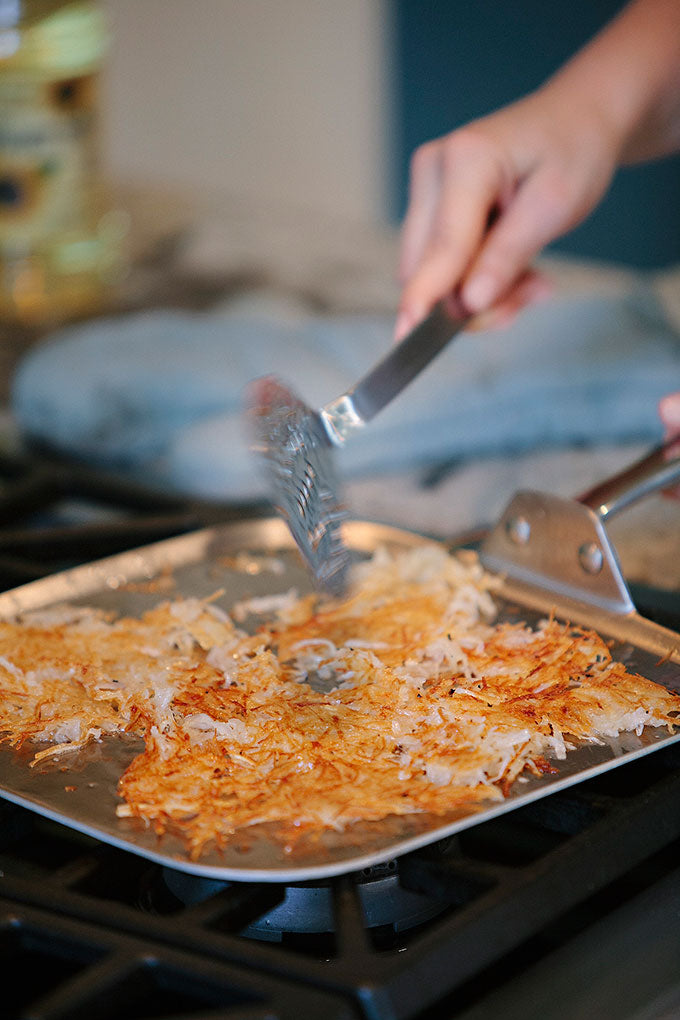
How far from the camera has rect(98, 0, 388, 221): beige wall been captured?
355 centimetres

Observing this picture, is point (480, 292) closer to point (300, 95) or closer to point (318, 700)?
point (318, 700)

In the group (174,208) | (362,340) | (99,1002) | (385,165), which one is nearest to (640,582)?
(362,340)

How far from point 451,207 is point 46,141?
40 cm

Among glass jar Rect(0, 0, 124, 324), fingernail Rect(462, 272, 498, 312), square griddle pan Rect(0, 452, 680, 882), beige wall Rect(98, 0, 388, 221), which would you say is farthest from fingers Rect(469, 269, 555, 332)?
beige wall Rect(98, 0, 388, 221)

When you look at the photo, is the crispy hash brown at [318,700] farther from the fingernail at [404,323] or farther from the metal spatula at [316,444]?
the fingernail at [404,323]

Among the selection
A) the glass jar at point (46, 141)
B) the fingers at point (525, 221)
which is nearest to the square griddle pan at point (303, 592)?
the fingers at point (525, 221)

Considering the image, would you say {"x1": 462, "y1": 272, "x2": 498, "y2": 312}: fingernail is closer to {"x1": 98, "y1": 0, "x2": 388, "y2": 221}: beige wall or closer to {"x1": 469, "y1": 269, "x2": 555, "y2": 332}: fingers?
{"x1": 469, "y1": 269, "x2": 555, "y2": 332}: fingers

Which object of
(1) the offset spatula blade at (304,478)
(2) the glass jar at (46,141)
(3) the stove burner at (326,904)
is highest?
(2) the glass jar at (46,141)

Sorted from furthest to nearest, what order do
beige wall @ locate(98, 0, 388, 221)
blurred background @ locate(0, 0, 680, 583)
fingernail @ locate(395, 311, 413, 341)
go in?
beige wall @ locate(98, 0, 388, 221) < blurred background @ locate(0, 0, 680, 583) < fingernail @ locate(395, 311, 413, 341)

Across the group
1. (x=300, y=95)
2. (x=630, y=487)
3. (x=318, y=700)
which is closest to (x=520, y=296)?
(x=630, y=487)

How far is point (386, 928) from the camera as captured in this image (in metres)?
0.48

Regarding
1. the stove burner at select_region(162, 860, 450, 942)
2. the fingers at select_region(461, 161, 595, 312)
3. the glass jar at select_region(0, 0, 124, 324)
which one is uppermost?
the glass jar at select_region(0, 0, 124, 324)

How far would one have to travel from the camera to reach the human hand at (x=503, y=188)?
33.3 inches

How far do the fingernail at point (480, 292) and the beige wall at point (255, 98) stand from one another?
2754 mm
